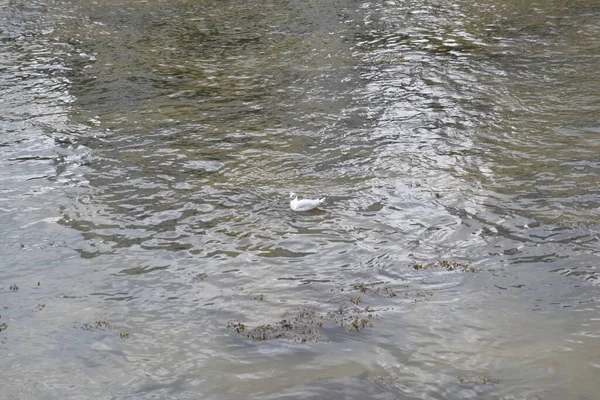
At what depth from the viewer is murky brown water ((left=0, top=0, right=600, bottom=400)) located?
7008 mm

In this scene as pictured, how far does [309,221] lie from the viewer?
32.3 feet

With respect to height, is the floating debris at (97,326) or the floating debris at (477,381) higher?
the floating debris at (97,326)

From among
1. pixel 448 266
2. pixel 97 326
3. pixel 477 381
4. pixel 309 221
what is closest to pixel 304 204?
pixel 309 221

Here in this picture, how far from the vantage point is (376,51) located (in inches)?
718

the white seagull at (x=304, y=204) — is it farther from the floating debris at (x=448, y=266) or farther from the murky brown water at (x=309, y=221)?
the floating debris at (x=448, y=266)

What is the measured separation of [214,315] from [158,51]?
43.3 feet

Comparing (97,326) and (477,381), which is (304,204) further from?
(477,381)

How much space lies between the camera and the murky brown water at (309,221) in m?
7.01

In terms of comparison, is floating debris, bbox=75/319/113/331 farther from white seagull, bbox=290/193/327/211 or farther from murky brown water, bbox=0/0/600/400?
white seagull, bbox=290/193/327/211

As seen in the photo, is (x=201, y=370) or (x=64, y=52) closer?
Answer: (x=201, y=370)

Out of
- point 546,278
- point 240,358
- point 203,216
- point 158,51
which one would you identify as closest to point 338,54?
point 158,51

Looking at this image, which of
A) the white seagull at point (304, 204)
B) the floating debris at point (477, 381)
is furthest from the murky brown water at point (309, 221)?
the white seagull at point (304, 204)

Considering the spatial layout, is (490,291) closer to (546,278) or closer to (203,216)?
(546,278)

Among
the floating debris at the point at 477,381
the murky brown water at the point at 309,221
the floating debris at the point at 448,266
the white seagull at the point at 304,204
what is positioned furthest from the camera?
the white seagull at the point at 304,204
